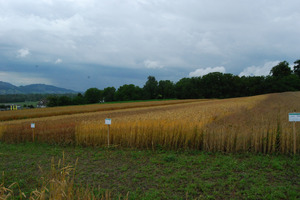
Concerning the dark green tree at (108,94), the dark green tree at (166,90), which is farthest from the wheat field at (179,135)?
the dark green tree at (108,94)

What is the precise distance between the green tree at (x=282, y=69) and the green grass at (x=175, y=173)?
346ft

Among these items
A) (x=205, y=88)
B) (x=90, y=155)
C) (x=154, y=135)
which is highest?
(x=205, y=88)

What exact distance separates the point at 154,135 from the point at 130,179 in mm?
3730

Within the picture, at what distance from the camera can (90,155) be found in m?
8.69

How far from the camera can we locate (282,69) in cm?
9594

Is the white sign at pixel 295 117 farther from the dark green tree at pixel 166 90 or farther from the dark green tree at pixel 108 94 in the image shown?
the dark green tree at pixel 108 94

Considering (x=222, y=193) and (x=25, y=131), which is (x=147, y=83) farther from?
(x=222, y=193)

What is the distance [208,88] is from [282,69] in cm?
3985

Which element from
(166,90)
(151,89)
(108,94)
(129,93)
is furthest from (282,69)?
(108,94)

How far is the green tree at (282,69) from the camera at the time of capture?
94.1 meters

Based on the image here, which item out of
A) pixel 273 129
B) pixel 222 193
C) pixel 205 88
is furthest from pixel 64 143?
pixel 205 88

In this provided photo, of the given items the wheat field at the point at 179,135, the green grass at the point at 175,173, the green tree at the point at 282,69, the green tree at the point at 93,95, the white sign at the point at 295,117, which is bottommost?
the green grass at the point at 175,173

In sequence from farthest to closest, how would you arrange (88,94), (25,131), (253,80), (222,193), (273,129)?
1. (88,94)
2. (253,80)
3. (25,131)
4. (273,129)
5. (222,193)

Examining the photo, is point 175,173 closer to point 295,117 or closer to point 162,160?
point 162,160
